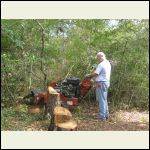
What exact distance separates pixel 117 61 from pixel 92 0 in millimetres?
1872

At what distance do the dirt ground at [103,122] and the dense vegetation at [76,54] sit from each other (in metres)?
0.64

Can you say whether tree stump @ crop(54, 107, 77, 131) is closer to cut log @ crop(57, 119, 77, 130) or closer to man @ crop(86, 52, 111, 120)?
cut log @ crop(57, 119, 77, 130)

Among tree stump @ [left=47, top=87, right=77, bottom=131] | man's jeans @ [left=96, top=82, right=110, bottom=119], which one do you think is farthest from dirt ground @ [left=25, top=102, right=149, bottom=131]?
tree stump @ [left=47, top=87, right=77, bottom=131]

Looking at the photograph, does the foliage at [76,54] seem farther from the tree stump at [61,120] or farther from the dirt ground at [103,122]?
the tree stump at [61,120]

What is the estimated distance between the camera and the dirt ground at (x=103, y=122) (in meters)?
7.99

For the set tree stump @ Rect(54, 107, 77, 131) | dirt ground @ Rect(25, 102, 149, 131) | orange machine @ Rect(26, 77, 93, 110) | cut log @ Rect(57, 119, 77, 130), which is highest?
orange machine @ Rect(26, 77, 93, 110)

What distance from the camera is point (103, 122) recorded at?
27.9 ft

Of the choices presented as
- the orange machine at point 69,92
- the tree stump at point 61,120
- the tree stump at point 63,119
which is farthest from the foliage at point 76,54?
the tree stump at point 63,119

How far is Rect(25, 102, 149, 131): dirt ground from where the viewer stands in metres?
7.99

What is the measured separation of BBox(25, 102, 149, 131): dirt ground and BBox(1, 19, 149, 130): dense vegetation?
2.10 feet

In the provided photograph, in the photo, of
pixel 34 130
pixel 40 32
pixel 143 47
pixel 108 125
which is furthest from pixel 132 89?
pixel 34 130

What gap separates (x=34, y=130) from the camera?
7.61m

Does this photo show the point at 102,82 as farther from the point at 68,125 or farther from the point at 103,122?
the point at 68,125

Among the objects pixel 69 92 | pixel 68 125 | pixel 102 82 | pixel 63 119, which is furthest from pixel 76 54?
pixel 68 125
